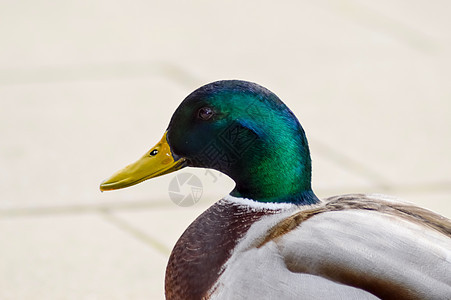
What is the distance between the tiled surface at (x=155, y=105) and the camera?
4609mm

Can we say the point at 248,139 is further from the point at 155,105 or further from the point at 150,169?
the point at 155,105

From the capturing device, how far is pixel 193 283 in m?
3.17

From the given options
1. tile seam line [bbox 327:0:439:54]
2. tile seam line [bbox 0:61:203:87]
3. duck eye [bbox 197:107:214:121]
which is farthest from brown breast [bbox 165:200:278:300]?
tile seam line [bbox 327:0:439:54]

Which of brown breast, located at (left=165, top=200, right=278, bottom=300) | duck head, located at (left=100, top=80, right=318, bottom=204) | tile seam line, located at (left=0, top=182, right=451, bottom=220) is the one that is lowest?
tile seam line, located at (left=0, top=182, right=451, bottom=220)

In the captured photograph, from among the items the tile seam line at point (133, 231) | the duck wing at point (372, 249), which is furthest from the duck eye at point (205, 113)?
the tile seam line at point (133, 231)

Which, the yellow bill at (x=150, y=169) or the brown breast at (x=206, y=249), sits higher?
the yellow bill at (x=150, y=169)

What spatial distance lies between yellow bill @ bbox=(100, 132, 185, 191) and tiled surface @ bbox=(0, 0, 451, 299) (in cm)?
95

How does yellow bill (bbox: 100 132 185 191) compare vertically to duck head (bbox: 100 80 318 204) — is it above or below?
below

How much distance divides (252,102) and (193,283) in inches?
24.6

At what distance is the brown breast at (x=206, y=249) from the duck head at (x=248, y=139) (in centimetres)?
8

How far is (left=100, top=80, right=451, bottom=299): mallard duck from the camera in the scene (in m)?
2.83

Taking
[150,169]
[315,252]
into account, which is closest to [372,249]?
[315,252]

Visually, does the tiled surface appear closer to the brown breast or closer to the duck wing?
the brown breast

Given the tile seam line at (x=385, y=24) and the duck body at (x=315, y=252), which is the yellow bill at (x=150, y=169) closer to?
the duck body at (x=315, y=252)
